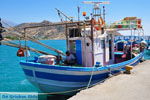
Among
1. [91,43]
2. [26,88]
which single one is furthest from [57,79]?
[26,88]

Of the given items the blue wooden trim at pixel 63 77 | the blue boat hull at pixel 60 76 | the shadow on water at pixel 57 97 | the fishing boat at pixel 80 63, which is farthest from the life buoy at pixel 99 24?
the shadow on water at pixel 57 97

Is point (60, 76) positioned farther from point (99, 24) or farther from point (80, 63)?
point (99, 24)

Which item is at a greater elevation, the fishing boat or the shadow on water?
the fishing boat

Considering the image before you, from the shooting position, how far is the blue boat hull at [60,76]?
1015 cm

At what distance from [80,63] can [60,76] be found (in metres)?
2.02

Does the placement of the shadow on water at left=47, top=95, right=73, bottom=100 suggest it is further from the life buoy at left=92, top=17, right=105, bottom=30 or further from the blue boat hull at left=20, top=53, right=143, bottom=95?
the life buoy at left=92, top=17, right=105, bottom=30

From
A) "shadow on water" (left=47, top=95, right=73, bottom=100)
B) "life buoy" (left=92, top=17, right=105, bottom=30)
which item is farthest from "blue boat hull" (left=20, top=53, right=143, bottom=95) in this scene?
"life buoy" (left=92, top=17, right=105, bottom=30)

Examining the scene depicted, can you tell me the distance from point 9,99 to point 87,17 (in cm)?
660

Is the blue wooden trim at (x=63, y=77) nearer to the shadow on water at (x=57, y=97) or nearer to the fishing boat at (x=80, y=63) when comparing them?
the fishing boat at (x=80, y=63)

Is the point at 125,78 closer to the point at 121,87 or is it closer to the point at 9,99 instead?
the point at 121,87

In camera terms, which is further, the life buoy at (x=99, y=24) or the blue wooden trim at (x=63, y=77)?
the life buoy at (x=99, y=24)

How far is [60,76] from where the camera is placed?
10.3 m

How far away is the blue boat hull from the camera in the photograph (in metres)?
10.1

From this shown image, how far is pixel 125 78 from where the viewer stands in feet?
37.4
